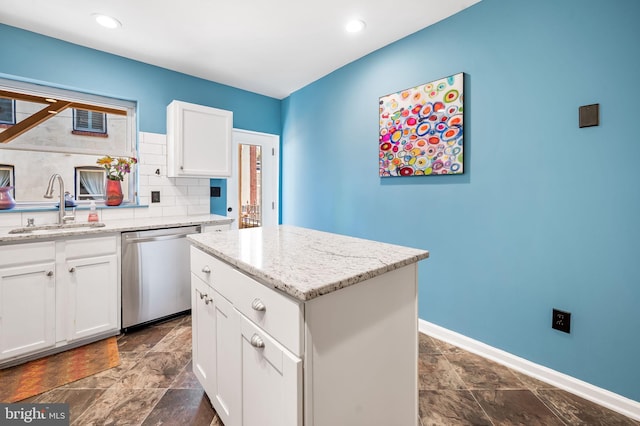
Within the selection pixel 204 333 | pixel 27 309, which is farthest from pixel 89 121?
pixel 204 333

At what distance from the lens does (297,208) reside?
3.93 metres

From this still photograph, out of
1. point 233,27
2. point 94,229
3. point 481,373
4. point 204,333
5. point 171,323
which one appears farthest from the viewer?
point 171,323

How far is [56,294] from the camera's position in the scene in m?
→ 2.08

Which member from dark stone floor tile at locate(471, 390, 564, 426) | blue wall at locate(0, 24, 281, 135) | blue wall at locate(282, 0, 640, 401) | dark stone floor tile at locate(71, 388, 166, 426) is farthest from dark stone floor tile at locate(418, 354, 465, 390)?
blue wall at locate(0, 24, 281, 135)

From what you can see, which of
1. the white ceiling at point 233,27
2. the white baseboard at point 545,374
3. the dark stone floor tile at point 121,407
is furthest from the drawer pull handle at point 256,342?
the white ceiling at point 233,27

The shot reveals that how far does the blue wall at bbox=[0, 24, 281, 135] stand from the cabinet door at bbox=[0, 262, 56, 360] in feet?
5.26

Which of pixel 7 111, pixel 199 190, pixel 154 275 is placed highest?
pixel 7 111

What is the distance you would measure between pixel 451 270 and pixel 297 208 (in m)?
2.15

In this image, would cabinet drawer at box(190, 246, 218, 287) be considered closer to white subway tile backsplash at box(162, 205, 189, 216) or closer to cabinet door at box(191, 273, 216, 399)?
cabinet door at box(191, 273, 216, 399)

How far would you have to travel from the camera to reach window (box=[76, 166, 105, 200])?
2816 millimetres

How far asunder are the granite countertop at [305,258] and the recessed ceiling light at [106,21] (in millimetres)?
1953

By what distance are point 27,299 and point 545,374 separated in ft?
11.1

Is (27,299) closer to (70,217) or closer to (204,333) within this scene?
(70,217)

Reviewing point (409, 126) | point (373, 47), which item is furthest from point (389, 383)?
point (373, 47)
